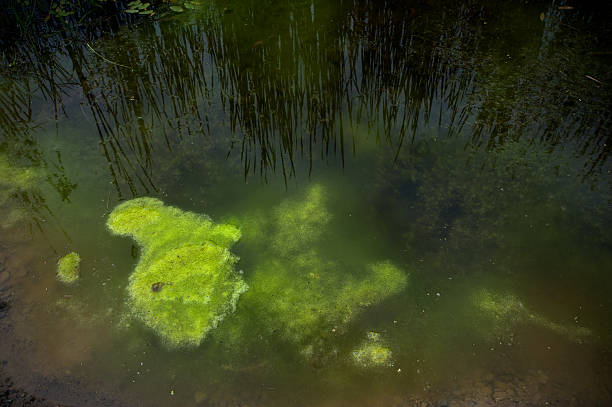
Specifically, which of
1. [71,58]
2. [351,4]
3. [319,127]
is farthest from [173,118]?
[351,4]

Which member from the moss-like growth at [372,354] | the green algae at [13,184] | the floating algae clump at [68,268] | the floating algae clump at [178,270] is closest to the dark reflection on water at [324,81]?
the floating algae clump at [178,270]

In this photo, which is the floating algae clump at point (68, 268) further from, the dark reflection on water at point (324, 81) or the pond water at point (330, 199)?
the dark reflection on water at point (324, 81)

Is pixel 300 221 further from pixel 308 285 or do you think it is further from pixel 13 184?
pixel 13 184

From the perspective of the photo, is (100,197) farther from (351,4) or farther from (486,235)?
(351,4)

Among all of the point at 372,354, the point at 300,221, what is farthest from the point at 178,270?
the point at 372,354

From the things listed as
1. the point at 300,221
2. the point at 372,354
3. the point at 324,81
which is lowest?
the point at 372,354

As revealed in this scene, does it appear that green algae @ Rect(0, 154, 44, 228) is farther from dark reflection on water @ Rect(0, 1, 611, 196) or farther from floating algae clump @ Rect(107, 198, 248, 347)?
floating algae clump @ Rect(107, 198, 248, 347)

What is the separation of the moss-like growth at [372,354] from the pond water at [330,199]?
0.01m

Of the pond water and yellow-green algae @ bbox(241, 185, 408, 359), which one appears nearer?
the pond water

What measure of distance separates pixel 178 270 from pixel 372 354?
0.98 m

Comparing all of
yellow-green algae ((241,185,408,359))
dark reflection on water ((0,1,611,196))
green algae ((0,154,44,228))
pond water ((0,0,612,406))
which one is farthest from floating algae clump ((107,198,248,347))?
green algae ((0,154,44,228))

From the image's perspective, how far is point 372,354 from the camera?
5.70 ft

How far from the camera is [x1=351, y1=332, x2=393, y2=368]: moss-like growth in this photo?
1.71m

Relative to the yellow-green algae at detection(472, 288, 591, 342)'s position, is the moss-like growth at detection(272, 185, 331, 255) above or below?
above
